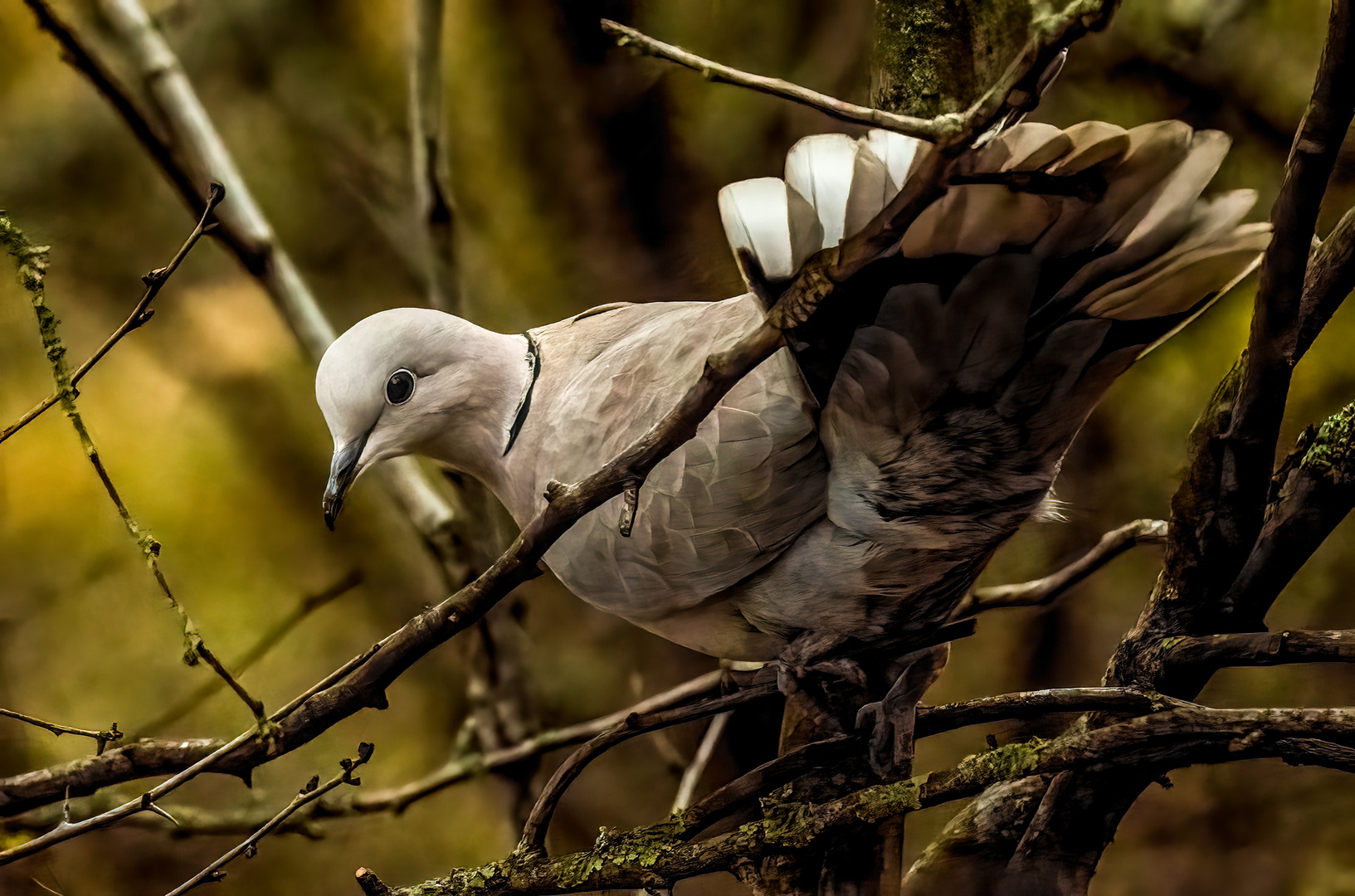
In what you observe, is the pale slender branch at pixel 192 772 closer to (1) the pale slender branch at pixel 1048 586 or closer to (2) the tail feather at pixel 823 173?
(2) the tail feather at pixel 823 173

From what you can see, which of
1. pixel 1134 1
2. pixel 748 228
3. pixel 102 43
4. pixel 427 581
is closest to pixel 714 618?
pixel 748 228

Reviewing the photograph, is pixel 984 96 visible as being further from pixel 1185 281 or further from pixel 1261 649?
pixel 1261 649

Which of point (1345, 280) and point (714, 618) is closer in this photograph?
point (1345, 280)

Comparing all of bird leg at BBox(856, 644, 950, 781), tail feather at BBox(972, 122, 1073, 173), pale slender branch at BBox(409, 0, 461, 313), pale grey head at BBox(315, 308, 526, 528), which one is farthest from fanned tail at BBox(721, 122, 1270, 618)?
pale slender branch at BBox(409, 0, 461, 313)

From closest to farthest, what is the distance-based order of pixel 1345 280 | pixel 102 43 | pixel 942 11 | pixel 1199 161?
pixel 1199 161
pixel 1345 280
pixel 942 11
pixel 102 43

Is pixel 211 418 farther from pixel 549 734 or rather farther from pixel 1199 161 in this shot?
pixel 1199 161

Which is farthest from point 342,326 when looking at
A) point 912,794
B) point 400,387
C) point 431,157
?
point 912,794

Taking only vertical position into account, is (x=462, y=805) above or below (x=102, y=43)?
below

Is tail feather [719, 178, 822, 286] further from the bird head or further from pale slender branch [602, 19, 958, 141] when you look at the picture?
the bird head

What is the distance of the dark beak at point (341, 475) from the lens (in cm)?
66

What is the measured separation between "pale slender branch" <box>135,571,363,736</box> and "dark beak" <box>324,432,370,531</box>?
11.7 inches

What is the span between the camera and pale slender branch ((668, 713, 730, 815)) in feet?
3.24

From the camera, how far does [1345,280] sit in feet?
1.92

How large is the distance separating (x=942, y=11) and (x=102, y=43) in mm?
742
